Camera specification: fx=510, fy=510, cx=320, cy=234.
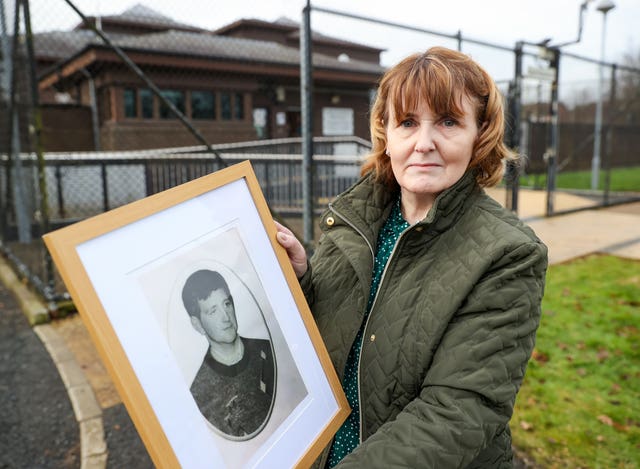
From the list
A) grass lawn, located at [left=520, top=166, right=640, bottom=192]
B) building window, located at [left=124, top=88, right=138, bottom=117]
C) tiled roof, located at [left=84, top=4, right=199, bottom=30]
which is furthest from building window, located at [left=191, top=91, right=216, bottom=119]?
tiled roof, located at [left=84, top=4, right=199, bottom=30]

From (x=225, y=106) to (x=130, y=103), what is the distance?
2.76 meters

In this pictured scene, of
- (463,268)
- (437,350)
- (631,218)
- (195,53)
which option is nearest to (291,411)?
(437,350)

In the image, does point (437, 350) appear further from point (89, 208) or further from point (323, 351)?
point (89, 208)

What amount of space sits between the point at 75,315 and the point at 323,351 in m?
4.34

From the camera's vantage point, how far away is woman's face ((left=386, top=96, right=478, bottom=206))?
1262mm

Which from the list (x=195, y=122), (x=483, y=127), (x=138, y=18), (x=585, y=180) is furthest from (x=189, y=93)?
(x=138, y=18)

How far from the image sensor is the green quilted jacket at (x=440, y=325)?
1.05 m

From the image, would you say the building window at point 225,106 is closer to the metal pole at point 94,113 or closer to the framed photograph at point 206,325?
the metal pole at point 94,113

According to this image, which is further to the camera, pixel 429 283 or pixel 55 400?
pixel 55 400

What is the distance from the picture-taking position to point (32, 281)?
533cm

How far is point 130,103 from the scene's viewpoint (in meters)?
13.2

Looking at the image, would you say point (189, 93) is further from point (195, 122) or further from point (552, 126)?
point (552, 126)

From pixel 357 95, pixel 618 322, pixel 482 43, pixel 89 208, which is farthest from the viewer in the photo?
pixel 357 95

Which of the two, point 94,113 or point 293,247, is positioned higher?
point 94,113
